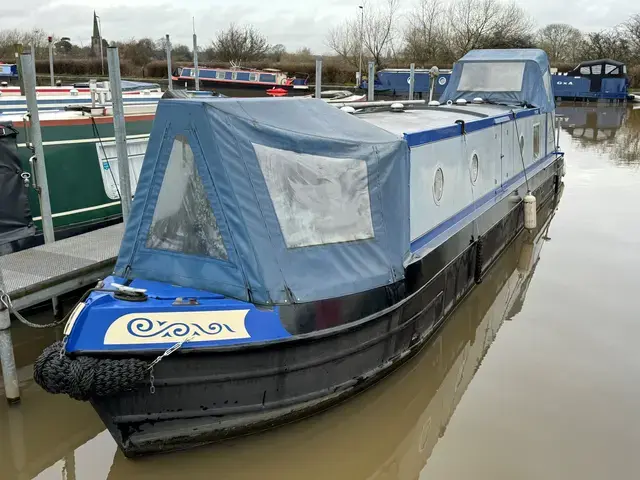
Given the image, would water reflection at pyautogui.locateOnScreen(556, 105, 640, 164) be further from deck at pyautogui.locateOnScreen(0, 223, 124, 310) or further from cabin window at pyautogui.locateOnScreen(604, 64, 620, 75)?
deck at pyautogui.locateOnScreen(0, 223, 124, 310)

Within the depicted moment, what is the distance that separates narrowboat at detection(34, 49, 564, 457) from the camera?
3717 mm

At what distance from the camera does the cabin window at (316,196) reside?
4.07m

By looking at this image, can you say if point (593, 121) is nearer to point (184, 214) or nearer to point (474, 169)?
point (474, 169)

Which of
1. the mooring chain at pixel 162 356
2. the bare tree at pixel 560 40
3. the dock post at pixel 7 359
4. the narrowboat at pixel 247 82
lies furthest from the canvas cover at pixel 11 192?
the bare tree at pixel 560 40

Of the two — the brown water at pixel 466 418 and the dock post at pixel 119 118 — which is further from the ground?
the dock post at pixel 119 118

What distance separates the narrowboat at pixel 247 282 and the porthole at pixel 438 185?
0.64 m

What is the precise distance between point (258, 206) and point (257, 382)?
1138mm

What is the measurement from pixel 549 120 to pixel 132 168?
760 cm

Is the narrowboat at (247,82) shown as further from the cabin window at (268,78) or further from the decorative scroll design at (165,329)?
the decorative scroll design at (165,329)

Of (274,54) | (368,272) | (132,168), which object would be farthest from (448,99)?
(274,54)

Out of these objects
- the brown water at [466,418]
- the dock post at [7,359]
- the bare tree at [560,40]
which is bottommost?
the brown water at [466,418]

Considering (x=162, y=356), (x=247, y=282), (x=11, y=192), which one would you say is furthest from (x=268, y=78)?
(x=162, y=356)

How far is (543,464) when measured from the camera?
4.13 meters

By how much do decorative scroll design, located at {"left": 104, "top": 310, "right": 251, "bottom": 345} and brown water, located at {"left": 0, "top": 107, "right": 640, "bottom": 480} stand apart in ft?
2.96
